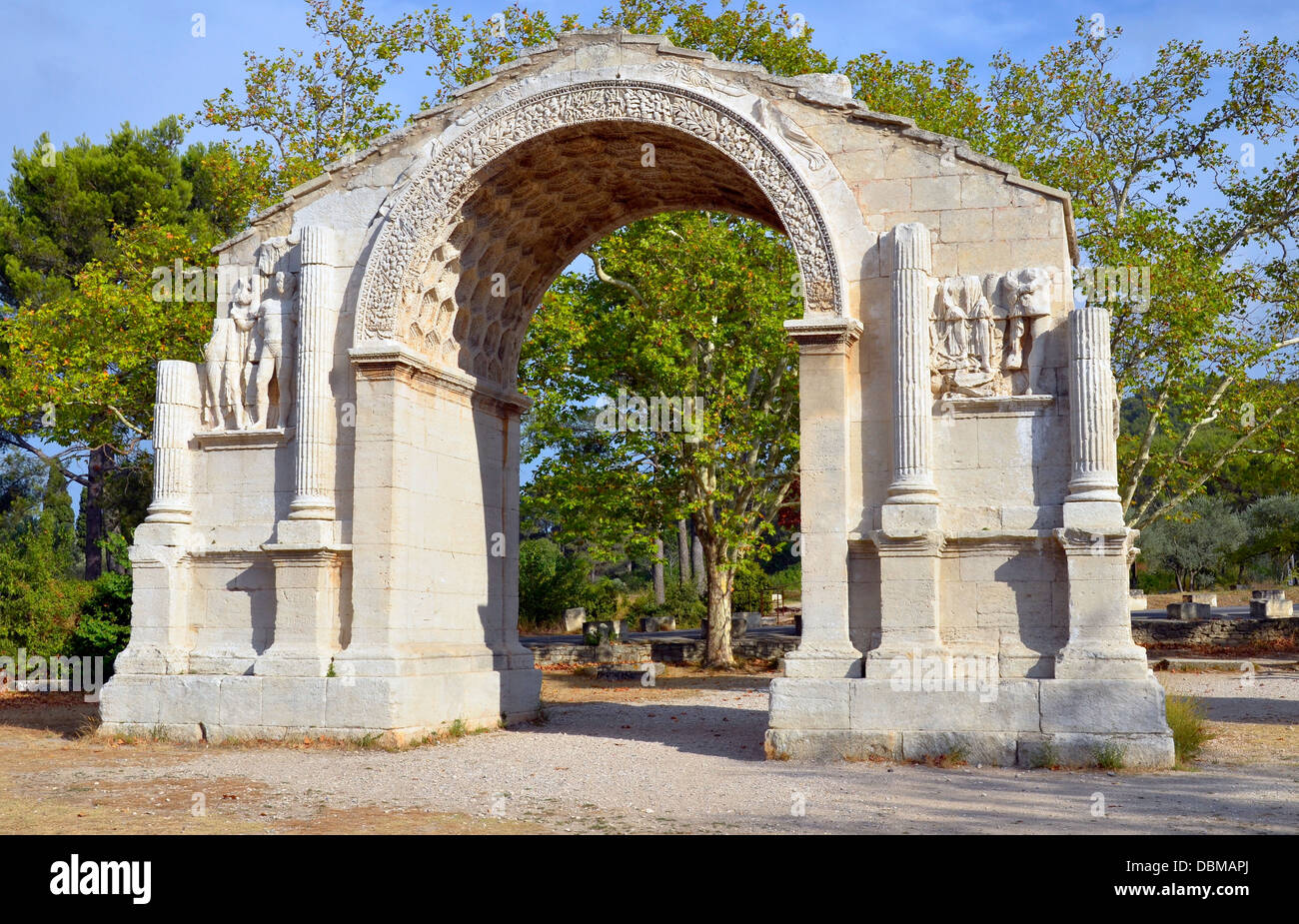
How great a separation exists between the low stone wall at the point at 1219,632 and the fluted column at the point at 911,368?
1856 cm

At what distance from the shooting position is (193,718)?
12719 mm

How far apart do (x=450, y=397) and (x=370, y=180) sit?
2590 millimetres

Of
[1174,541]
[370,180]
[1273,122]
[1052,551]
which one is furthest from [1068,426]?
[1174,541]

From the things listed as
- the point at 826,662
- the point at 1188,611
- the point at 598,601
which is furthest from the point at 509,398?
the point at 1188,611

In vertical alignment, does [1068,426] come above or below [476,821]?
above

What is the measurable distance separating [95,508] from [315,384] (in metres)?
22.8

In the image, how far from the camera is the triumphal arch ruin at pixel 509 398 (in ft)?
36.2

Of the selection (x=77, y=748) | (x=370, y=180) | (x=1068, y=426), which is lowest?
(x=77, y=748)

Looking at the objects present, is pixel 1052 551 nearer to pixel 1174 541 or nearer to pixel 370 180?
pixel 370 180

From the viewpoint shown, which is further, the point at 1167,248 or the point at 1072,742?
the point at 1167,248

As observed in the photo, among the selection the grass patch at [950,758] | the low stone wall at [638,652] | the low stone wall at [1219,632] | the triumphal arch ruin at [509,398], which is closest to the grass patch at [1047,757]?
the triumphal arch ruin at [509,398]

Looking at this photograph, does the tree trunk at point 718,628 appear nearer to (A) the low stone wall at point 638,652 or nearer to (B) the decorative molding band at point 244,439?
(A) the low stone wall at point 638,652

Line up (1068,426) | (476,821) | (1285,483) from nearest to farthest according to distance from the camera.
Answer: (476,821)
(1068,426)
(1285,483)
